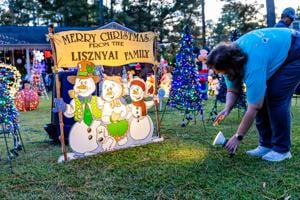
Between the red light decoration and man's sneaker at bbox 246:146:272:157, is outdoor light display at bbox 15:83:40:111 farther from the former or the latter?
man's sneaker at bbox 246:146:272:157

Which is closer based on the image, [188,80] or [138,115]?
[138,115]

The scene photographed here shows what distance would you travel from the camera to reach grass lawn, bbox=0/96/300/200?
8.16 feet

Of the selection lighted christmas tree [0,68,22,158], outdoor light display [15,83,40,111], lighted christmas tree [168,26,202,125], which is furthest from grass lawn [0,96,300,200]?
outdoor light display [15,83,40,111]

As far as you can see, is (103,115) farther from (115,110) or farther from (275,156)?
(275,156)

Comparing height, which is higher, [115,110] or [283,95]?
[283,95]

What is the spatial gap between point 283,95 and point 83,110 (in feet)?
5.77

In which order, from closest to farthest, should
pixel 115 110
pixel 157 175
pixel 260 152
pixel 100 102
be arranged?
pixel 157 175 < pixel 260 152 < pixel 100 102 < pixel 115 110

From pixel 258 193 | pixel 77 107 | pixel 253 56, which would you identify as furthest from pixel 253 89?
pixel 77 107

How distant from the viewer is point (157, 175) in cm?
287

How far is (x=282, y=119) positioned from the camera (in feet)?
9.78

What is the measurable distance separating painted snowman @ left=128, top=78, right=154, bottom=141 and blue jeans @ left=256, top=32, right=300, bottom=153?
137 centimetres

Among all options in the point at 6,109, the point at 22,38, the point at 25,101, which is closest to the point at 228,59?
the point at 6,109

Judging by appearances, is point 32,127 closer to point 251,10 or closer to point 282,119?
point 282,119

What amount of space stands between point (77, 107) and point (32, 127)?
291cm
